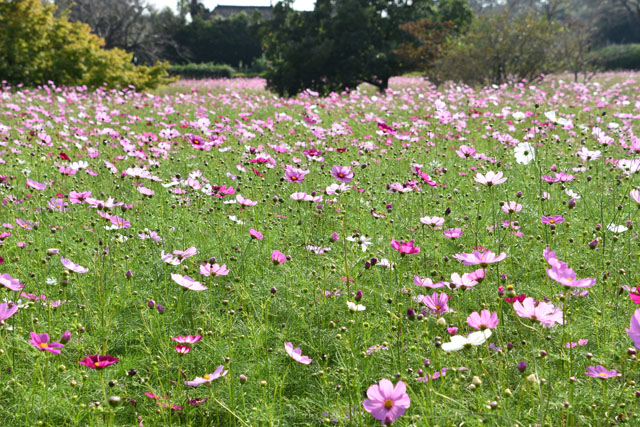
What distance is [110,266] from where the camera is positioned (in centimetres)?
229

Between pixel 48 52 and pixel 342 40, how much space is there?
7.48 metres

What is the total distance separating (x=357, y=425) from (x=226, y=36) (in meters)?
35.9

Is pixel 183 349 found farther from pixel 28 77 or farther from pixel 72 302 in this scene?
pixel 28 77

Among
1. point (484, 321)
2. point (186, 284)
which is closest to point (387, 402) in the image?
point (484, 321)

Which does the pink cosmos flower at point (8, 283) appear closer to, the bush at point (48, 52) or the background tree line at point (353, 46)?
the background tree line at point (353, 46)

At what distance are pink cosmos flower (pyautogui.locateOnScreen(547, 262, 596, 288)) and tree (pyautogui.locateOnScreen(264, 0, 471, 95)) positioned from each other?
13.7 metres

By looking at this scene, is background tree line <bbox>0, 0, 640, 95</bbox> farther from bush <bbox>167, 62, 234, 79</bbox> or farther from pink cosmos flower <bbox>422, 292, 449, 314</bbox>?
bush <bbox>167, 62, 234, 79</bbox>

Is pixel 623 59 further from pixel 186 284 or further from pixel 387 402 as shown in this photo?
pixel 387 402

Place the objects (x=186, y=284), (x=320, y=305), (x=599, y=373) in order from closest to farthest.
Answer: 1. (x=599, y=373)
2. (x=186, y=284)
3. (x=320, y=305)

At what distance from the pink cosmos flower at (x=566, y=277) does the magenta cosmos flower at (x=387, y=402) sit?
0.41 metres

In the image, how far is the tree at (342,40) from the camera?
14.4 metres

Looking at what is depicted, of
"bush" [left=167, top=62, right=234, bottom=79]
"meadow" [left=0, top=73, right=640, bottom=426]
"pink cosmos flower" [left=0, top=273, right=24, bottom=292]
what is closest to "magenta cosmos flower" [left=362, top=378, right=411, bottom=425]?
"meadow" [left=0, top=73, right=640, bottom=426]

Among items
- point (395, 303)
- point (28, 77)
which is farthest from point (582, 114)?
point (28, 77)

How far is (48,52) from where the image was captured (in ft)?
37.8
